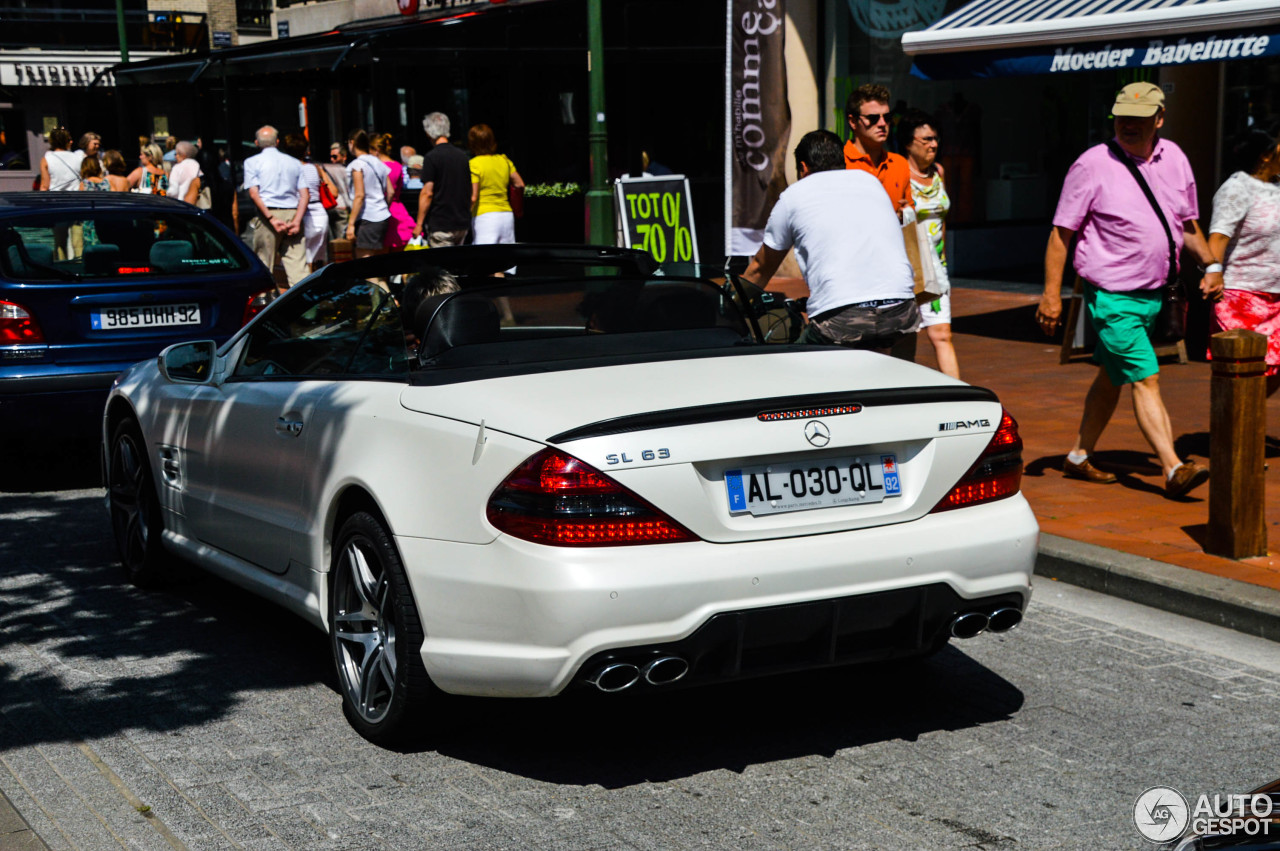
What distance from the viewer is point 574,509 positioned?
3969 mm

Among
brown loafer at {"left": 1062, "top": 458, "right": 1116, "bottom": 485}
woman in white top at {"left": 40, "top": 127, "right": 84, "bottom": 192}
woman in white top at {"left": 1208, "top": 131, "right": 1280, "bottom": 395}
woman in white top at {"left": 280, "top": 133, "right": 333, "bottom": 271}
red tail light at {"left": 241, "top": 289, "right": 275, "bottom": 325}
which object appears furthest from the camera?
woman in white top at {"left": 40, "top": 127, "right": 84, "bottom": 192}

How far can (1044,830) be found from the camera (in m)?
3.88

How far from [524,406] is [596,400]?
0.63 ft

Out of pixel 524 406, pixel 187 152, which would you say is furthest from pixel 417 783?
pixel 187 152

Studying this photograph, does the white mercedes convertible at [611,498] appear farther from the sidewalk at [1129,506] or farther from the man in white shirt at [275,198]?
the man in white shirt at [275,198]

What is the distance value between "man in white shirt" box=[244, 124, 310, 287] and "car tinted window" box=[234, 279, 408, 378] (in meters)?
10.8

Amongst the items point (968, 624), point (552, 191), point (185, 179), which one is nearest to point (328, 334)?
point (968, 624)

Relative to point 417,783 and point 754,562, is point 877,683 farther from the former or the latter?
point 417,783

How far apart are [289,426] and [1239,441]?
3.69m

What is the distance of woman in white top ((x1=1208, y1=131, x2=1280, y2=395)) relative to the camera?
312 inches

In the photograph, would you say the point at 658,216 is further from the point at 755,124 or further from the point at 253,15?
the point at 253,15

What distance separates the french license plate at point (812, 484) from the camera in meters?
4.11

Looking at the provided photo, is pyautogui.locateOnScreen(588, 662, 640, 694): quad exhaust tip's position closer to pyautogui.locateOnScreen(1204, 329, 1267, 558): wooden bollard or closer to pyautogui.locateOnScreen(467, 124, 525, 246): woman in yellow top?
pyautogui.locateOnScreen(1204, 329, 1267, 558): wooden bollard

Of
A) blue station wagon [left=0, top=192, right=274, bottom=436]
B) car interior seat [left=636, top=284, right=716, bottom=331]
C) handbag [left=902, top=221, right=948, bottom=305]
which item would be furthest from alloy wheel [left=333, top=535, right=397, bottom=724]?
blue station wagon [left=0, top=192, right=274, bottom=436]
